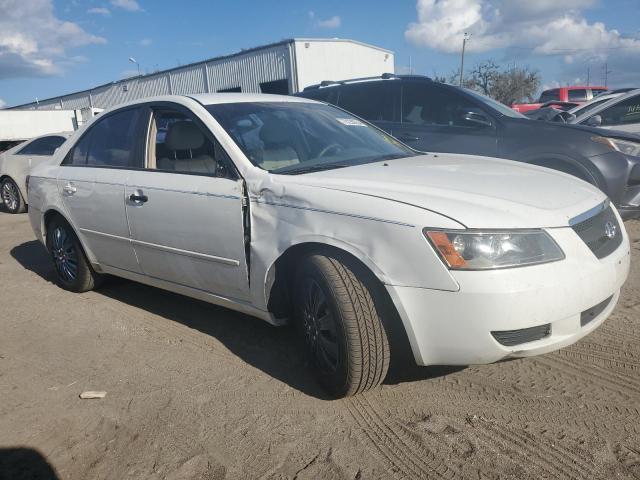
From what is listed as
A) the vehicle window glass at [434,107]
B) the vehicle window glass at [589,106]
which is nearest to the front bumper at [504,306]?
the vehicle window glass at [434,107]

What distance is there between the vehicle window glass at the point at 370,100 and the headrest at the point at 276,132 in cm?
321

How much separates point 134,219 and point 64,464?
1778 mm

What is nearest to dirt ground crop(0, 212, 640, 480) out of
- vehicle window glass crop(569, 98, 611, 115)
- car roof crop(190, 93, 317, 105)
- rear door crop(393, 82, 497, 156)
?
car roof crop(190, 93, 317, 105)

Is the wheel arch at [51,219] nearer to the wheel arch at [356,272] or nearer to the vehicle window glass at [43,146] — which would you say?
the wheel arch at [356,272]

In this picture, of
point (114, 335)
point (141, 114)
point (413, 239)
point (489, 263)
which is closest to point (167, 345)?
point (114, 335)

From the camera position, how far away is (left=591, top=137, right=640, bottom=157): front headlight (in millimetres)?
5598

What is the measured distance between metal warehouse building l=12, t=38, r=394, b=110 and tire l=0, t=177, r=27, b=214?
48.5ft

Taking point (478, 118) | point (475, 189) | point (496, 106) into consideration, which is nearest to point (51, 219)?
point (475, 189)

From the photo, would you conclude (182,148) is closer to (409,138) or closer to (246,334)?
(246,334)

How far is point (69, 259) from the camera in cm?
487

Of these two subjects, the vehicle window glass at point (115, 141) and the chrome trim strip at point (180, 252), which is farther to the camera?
the vehicle window glass at point (115, 141)

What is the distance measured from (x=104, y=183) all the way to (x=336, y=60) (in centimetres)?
2218

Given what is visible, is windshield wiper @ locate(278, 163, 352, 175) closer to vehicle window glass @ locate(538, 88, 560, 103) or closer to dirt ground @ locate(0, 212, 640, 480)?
dirt ground @ locate(0, 212, 640, 480)

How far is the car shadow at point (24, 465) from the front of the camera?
96.8 inches
